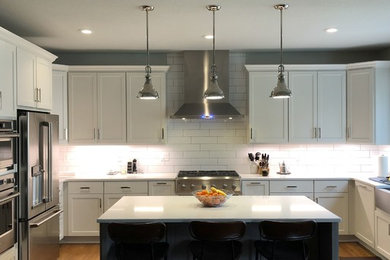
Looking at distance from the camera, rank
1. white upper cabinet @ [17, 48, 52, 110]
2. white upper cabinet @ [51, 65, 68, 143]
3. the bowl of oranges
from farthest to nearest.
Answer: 1. white upper cabinet @ [51, 65, 68, 143]
2. white upper cabinet @ [17, 48, 52, 110]
3. the bowl of oranges

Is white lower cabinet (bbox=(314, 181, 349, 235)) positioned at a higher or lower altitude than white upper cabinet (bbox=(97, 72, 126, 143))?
lower

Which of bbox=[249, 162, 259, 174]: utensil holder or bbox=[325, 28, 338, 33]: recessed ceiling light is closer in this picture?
bbox=[325, 28, 338, 33]: recessed ceiling light

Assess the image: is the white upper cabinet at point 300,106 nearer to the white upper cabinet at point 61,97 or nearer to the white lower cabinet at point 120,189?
the white lower cabinet at point 120,189

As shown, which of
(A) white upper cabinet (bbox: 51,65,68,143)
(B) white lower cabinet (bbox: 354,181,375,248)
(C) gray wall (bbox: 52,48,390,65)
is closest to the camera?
(B) white lower cabinet (bbox: 354,181,375,248)

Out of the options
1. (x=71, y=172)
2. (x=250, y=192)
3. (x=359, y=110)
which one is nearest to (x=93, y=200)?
(x=71, y=172)

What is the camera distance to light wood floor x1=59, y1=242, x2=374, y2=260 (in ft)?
14.1

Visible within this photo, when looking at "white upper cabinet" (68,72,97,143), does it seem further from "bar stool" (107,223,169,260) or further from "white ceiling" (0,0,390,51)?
"bar stool" (107,223,169,260)

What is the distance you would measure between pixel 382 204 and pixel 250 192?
1.57 metres

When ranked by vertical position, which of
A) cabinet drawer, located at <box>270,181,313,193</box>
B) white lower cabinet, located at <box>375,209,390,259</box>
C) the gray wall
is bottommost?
white lower cabinet, located at <box>375,209,390,259</box>

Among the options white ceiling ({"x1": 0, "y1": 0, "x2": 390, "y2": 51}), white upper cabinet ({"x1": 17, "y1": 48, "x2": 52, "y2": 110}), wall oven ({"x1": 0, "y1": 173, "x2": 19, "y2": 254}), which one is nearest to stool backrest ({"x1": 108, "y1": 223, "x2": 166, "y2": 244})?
wall oven ({"x1": 0, "y1": 173, "x2": 19, "y2": 254})

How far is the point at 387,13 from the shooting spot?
3457 millimetres

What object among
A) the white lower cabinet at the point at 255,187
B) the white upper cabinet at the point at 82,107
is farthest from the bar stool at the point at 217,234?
the white upper cabinet at the point at 82,107

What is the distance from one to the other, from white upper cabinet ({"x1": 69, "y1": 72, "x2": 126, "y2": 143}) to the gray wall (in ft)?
1.29

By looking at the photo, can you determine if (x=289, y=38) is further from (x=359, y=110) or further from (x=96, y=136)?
(x=96, y=136)
